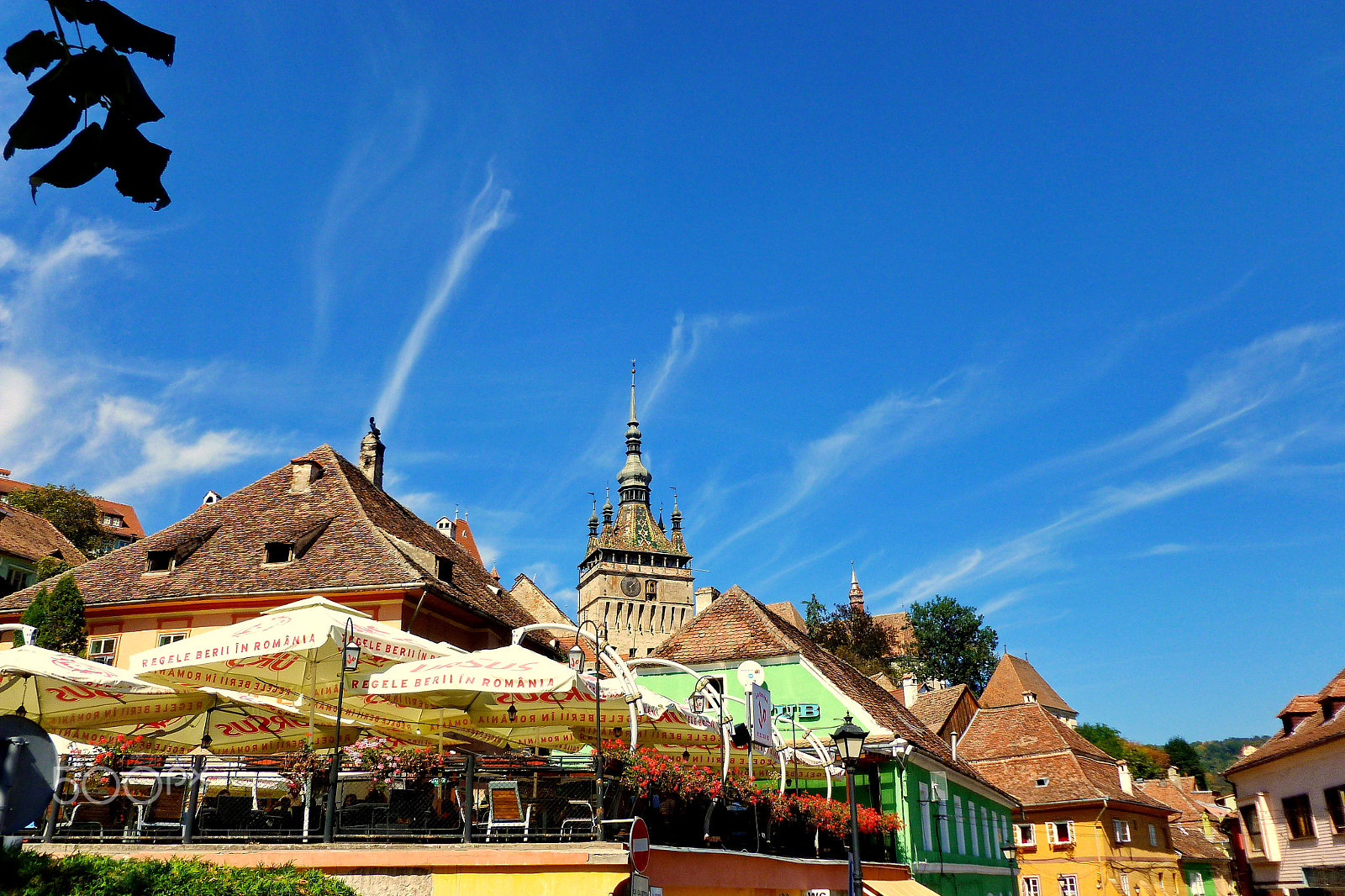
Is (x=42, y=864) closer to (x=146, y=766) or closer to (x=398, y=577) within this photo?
(x=146, y=766)

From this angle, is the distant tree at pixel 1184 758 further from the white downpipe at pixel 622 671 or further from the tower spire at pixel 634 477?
the white downpipe at pixel 622 671

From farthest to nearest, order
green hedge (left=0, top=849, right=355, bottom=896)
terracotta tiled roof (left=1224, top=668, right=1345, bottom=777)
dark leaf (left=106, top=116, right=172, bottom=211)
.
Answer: terracotta tiled roof (left=1224, top=668, right=1345, bottom=777) → green hedge (left=0, top=849, right=355, bottom=896) → dark leaf (left=106, top=116, right=172, bottom=211)

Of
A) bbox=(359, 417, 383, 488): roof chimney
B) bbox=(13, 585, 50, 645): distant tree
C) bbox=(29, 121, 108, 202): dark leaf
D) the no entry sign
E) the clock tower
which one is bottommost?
the no entry sign

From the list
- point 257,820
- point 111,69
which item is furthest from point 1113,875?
point 111,69

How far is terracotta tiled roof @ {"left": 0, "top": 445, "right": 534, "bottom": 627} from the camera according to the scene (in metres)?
23.9

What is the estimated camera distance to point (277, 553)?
24.9 meters

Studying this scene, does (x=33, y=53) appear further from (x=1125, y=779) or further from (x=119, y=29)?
(x=1125, y=779)

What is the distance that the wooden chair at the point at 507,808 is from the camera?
11.9m

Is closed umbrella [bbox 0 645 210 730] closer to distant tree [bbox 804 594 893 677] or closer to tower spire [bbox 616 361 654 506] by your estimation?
distant tree [bbox 804 594 893 677]

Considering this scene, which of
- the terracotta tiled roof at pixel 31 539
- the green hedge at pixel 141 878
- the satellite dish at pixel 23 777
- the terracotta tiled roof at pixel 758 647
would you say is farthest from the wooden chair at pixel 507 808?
the terracotta tiled roof at pixel 31 539

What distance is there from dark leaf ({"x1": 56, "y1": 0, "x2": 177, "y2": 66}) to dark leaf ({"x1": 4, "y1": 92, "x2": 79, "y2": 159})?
0.24 meters

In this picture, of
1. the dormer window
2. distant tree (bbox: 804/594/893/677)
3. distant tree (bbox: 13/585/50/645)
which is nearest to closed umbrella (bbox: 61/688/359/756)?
distant tree (bbox: 13/585/50/645)

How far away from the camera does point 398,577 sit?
2305 cm

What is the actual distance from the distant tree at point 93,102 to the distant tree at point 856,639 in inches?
2755
